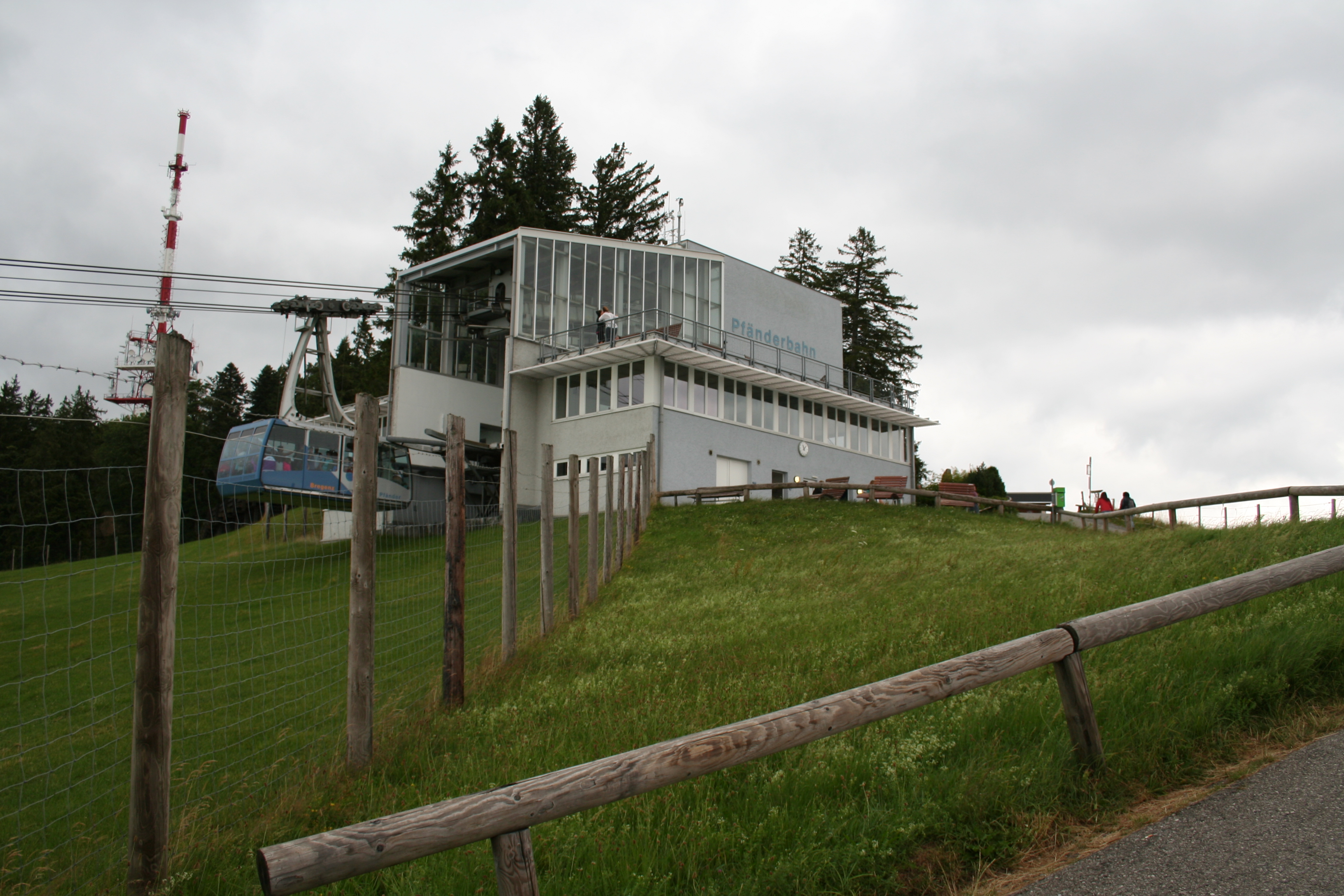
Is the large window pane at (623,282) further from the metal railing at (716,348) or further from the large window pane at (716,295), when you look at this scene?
the large window pane at (716,295)

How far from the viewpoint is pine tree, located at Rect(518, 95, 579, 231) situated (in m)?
55.4

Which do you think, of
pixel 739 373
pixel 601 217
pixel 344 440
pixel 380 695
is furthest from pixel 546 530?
pixel 601 217

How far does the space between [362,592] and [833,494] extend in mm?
26352

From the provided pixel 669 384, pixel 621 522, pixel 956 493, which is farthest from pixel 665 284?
pixel 621 522

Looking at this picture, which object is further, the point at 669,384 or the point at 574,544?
the point at 669,384

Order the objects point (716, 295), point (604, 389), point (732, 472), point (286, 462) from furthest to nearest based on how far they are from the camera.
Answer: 1. point (716, 295)
2. point (732, 472)
3. point (604, 389)
4. point (286, 462)

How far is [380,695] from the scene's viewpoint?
7.52 meters

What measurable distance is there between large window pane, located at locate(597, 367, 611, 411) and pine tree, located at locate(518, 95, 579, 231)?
23.5m

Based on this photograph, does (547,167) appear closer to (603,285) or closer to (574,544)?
(603,285)

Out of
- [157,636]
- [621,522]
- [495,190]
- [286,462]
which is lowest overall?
[157,636]

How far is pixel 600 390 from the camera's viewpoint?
32875mm

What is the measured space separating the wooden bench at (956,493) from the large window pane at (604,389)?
37.7ft

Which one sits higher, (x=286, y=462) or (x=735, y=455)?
(x=735, y=455)

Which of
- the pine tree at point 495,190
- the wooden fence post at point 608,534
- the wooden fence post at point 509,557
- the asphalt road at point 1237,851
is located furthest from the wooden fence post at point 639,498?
the pine tree at point 495,190
